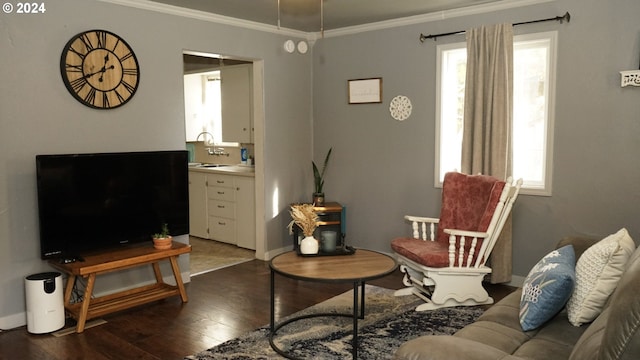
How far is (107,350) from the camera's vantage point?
3.31m

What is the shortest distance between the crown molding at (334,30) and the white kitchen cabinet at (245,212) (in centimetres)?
165

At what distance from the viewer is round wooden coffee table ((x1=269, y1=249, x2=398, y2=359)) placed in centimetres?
303

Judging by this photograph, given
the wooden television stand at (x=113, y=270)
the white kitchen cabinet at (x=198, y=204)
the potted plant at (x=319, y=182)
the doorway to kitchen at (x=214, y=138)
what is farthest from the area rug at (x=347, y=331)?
the white kitchen cabinet at (x=198, y=204)

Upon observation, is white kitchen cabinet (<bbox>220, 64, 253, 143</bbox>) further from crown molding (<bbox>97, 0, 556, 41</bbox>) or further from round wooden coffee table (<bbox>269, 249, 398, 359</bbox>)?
round wooden coffee table (<bbox>269, 249, 398, 359</bbox>)

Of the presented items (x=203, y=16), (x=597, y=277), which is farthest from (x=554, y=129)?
(x=203, y=16)

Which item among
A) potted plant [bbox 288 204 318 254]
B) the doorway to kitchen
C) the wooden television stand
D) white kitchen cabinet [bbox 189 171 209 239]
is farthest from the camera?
white kitchen cabinet [bbox 189 171 209 239]

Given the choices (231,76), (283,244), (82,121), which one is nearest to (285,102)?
(231,76)

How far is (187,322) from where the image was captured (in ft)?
12.5

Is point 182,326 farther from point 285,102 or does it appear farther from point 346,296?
point 285,102

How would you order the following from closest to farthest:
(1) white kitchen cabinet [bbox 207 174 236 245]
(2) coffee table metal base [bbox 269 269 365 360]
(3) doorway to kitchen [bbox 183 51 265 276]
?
1. (2) coffee table metal base [bbox 269 269 365 360]
2. (3) doorway to kitchen [bbox 183 51 265 276]
3. (1) white kitchen cabinet [bbox 207 174 236 245]

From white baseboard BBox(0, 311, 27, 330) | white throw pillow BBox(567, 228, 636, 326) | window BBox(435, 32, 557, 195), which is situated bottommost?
white baseboard BBox(0, 311, 27, 330)

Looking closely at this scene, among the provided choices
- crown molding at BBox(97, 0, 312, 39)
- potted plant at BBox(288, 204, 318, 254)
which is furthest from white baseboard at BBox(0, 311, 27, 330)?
crown molding at BBox(97, 0, 312, 39)

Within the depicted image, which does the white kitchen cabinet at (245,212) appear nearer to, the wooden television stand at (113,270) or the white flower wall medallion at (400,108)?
the wooden television stand at (113,270)

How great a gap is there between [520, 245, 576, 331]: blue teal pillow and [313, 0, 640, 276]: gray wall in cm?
186
